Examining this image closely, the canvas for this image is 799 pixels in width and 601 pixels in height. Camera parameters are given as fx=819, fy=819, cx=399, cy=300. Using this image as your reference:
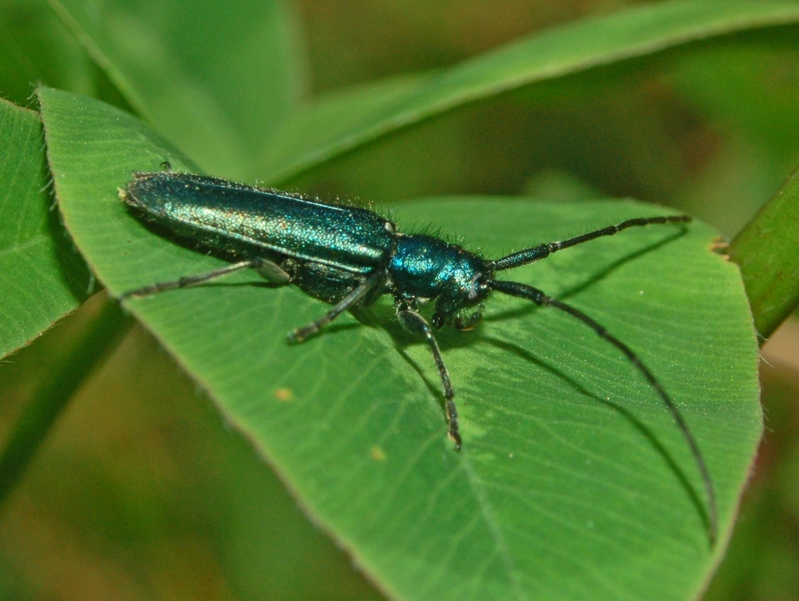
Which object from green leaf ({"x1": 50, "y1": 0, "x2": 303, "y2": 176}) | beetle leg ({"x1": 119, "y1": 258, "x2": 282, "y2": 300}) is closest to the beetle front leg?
beetle leg ({"x1": 119, "y1": 258, "x2": 282, "y2": 300})

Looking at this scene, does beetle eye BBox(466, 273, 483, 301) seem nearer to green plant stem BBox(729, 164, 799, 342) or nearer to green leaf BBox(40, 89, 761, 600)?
green leaf BBox(40, 89, 761, 600)

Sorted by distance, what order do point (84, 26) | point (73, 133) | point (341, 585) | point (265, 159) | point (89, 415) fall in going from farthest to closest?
point (89, 415) < point (341, 585) < point (265, 159) < point (84, 26) < point (73, 133)

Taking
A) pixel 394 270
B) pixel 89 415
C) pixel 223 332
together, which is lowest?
pixel 89 415

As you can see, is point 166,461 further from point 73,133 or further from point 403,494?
point 403,494

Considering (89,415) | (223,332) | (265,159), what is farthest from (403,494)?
(89,415)

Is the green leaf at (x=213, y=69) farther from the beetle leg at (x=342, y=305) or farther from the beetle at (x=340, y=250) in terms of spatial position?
the beetle leg at (x=342, y=305)

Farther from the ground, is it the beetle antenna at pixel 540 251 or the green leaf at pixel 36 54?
the green leaf at pixel 36 54

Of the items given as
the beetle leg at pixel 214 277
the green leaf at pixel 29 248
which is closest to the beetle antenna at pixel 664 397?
the beetle leg at pixel 214 277

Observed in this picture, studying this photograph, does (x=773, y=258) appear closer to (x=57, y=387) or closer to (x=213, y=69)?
(x=57, y=387)
